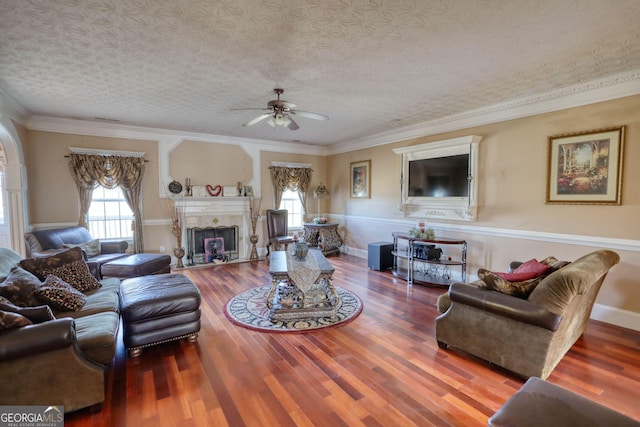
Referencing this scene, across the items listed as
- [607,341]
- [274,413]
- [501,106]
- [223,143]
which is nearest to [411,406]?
[274,413]

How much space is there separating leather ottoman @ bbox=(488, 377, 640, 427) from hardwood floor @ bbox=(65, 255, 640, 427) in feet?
2.10

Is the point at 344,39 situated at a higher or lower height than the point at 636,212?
higher

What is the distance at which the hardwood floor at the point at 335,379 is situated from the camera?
1982mm

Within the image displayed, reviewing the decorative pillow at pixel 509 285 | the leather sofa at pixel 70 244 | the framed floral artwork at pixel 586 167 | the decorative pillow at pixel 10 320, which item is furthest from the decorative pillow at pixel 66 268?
the framed floral artwork at pixel 586 167

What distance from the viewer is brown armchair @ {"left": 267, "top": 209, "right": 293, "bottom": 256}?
6472 mm

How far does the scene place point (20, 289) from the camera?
2.35 meters

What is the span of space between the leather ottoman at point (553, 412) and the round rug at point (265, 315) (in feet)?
6.88

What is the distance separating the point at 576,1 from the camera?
1.98 m

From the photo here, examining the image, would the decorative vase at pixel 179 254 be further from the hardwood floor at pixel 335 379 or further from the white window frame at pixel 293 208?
the hardwood floor at pixel 335 379

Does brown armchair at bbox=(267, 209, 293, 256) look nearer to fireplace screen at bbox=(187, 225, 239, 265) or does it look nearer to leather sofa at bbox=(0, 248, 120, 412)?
fireplace screen at bbox=(187, 225, 239, 265)

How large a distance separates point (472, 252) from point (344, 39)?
3.76m

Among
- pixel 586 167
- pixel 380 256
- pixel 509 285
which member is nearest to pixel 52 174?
pixel 380 256

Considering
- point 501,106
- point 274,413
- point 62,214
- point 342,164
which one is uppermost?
point 501,106

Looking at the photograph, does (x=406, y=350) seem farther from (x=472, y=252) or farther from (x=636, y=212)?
(x=636, y=212)
